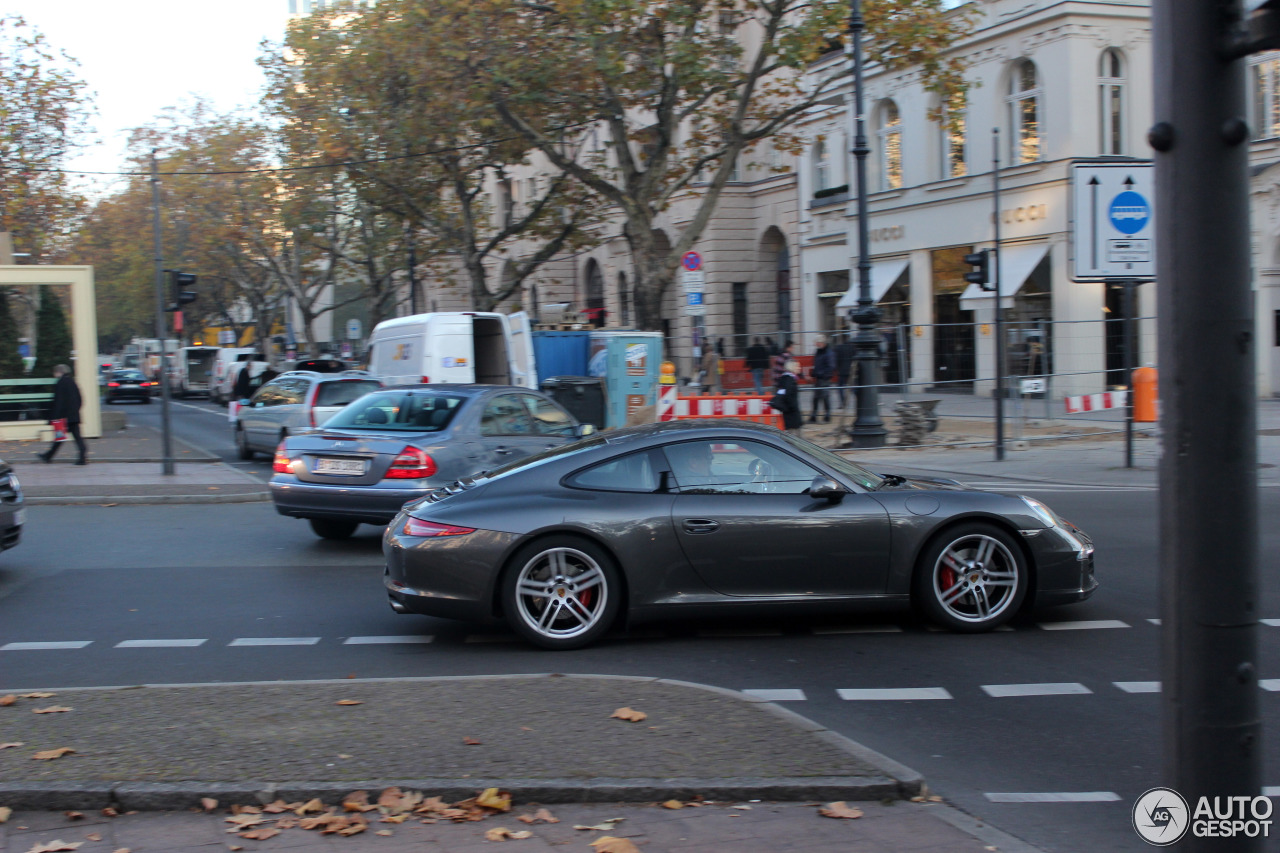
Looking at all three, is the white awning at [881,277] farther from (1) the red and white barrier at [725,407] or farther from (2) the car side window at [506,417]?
(2) the car side window at [506,417]

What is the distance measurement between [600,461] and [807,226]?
32.4 m

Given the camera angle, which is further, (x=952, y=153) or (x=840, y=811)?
(x=952, y=153)

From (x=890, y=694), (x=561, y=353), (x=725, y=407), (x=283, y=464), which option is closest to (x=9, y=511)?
(x=283, y=464)

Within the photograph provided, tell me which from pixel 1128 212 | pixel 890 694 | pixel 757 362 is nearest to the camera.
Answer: pixel 890 694

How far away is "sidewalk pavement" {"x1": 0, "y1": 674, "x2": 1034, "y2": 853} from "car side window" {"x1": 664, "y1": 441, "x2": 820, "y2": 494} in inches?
76.2

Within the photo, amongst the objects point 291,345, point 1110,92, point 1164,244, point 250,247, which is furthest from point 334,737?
point 291,345

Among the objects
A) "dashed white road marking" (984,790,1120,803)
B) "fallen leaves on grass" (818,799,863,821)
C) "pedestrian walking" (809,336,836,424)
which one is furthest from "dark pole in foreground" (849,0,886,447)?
"fallen leaves on grass" (818,799,863,821)

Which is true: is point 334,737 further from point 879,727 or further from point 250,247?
point 250,247

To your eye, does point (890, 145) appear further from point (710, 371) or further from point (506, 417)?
point (506, 417)

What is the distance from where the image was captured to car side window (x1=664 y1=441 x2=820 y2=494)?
23.8ft

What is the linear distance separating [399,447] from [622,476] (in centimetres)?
386

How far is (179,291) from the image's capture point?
63.4 ft

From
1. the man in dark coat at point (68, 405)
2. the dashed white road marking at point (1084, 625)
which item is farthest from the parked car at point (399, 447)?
the man in dark coat at point (68, 405)

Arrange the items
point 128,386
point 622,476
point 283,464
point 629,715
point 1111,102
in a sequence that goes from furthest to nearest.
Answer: point 128,386
point 1111,102
point 283,464
point 622,476
point 629,715
